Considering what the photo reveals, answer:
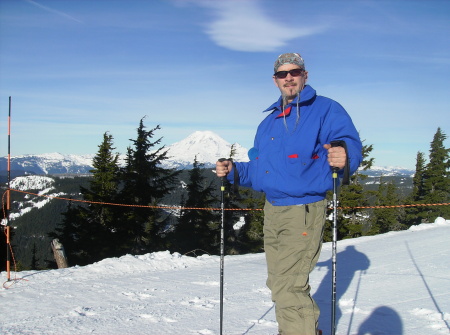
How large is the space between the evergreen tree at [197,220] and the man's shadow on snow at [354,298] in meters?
18.6

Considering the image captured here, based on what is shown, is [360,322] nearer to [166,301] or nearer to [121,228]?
[166,301]

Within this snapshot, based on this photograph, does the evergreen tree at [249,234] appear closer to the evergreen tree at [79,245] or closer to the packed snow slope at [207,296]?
the evergreen tree at [79,245]

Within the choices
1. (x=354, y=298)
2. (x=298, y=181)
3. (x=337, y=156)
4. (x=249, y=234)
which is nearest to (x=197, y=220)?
(x=249, y=234)

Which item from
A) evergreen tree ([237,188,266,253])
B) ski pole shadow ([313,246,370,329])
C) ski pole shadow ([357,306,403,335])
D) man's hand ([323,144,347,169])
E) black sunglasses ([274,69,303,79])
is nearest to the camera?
man's hand ([323,144,347,169])

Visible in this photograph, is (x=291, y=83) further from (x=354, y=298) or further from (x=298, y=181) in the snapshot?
(x=354, y=298)

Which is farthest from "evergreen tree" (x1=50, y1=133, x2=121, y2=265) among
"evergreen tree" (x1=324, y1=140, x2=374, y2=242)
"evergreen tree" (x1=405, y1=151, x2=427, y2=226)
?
"evergreen tree" (x1=405, y1=151, x2=427, y2=226)

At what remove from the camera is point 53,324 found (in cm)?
430

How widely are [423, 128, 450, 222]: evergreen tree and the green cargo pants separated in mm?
36139

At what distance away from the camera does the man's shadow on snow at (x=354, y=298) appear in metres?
3.96

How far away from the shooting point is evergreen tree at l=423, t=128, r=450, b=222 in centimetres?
3506

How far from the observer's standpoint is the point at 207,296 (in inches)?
212

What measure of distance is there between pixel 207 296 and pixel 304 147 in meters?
3.36

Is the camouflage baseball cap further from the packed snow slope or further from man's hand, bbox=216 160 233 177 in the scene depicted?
the packed snow slope

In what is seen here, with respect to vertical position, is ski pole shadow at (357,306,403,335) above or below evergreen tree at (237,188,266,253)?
above
